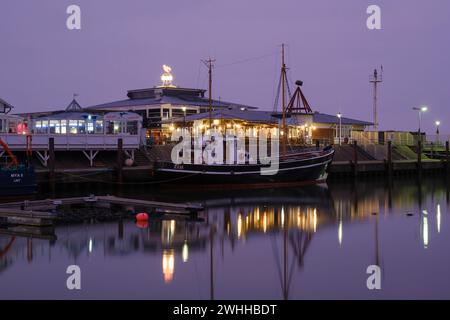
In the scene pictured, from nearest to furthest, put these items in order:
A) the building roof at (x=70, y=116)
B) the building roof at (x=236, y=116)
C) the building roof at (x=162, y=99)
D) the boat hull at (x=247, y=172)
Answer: the boat hull at (x=247, y=172), the building roof at (x=70, y=116), the building roof at (x=236, y=116), the building roof at (x=162, y=99)

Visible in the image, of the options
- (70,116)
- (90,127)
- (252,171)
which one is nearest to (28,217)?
(252,171)

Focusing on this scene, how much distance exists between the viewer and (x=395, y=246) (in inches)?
1066

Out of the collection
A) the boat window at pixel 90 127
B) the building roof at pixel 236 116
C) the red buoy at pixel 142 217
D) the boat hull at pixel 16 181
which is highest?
the building roof at pixel 236 116

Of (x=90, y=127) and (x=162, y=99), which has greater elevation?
(x=162, y=99)

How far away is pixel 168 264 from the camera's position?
22.8m

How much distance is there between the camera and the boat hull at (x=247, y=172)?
4775 centimetres

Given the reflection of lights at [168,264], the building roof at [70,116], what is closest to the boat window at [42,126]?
the building roof at [70,116]

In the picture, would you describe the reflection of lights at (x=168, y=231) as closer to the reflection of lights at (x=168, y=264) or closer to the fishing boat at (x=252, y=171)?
the reflection of lights at (x=168, y=264)

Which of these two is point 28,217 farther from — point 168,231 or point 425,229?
point 425,229

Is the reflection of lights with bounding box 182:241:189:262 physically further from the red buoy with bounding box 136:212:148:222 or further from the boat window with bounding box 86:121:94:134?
the boat window with bounding box 86:121:94:134

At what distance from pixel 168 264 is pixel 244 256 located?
325 cm

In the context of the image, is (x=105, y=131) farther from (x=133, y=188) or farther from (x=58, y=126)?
(x=133, y=188)

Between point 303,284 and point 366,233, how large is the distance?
35.0ft

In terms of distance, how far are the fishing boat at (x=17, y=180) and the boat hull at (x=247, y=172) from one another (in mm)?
10658
